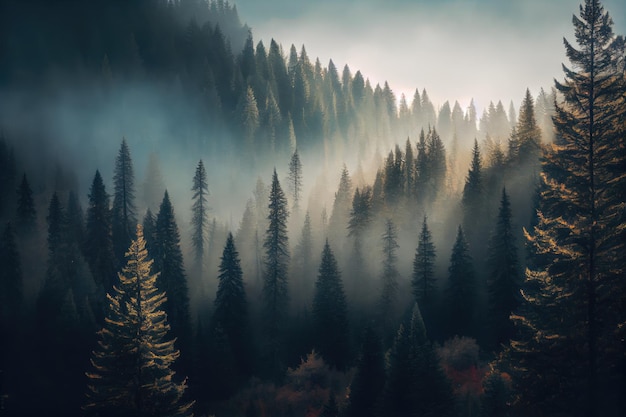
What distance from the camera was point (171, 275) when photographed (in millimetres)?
62594

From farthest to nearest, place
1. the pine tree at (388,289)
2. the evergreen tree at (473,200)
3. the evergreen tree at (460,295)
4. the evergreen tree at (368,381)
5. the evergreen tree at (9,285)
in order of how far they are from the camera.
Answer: the evergreen tree at (473,200), the evergreen tree at (9,285), the pine tree at (388,289), the evergreen tree at (460,295), the evergreen tree at (368,381)

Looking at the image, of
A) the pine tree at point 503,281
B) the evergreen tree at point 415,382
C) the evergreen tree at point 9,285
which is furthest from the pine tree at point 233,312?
the pine tree at point 503,281

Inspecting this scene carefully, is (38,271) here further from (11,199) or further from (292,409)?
(292,409)

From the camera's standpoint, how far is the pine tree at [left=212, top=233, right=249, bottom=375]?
57188mm

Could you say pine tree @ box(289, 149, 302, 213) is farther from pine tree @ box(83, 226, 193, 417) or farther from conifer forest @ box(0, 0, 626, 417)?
pine tree @ box(83, 226, 193, 417)

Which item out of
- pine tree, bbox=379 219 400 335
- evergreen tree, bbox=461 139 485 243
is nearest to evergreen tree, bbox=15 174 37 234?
pine tree, bbox=379 219 400 335

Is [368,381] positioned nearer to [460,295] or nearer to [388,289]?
[460,295]

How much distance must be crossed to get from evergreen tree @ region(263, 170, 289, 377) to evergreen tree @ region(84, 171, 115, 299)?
22.7m

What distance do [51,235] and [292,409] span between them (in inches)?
1830

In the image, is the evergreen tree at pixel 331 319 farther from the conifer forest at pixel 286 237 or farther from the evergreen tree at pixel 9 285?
the evergreen tree at pixel 9 285

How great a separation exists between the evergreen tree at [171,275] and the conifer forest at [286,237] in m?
0.37

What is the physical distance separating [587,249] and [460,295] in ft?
117

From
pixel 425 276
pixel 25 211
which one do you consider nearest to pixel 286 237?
pixel 425 276

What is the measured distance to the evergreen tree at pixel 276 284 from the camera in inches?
2331
